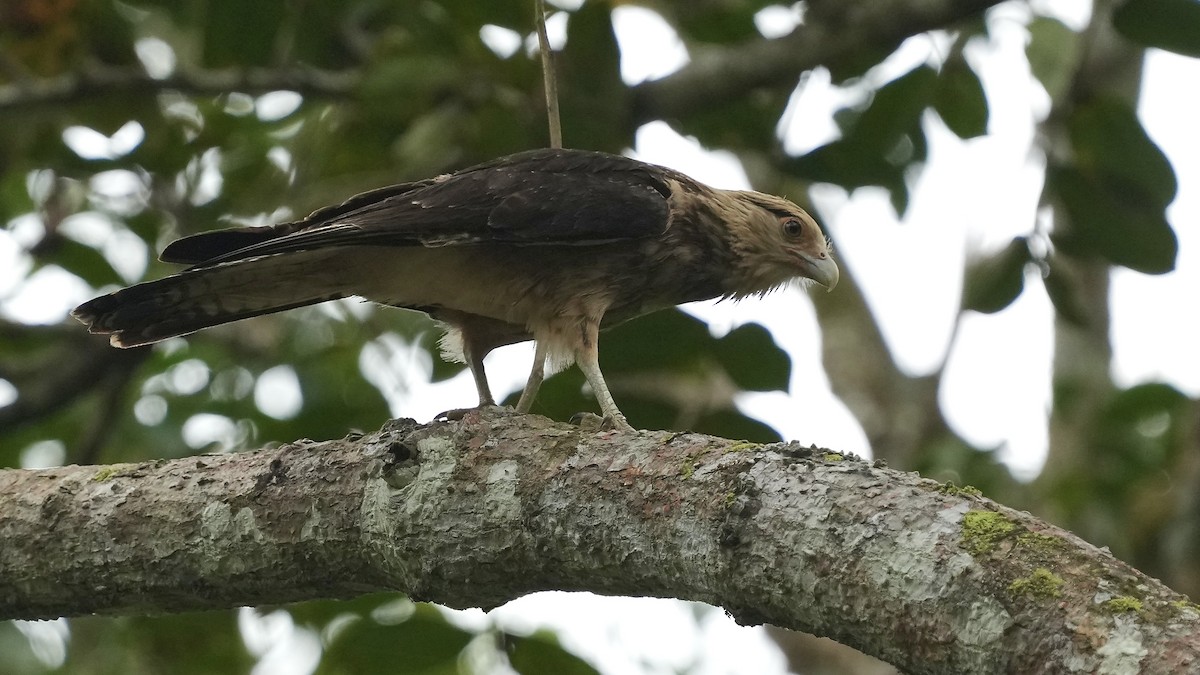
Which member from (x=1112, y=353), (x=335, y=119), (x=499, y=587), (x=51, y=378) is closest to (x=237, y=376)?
(x=51, y=378)

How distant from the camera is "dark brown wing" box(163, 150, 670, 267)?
4.20 metres

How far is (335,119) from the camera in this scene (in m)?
5.80

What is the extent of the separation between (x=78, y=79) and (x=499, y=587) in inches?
140

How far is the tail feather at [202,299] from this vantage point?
4152 millimetres

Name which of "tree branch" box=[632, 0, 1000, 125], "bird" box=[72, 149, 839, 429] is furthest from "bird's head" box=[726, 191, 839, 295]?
"tree branch" box=[632, 0, 1000, 125]

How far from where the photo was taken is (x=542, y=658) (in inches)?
141

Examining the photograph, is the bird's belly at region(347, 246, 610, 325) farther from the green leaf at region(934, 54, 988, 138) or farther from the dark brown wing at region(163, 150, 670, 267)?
the green leaf at region(934, 54, 988, 138)

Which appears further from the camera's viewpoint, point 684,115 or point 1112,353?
point 1112,353

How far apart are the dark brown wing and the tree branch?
728mm

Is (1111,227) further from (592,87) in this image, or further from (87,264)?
(87,264)

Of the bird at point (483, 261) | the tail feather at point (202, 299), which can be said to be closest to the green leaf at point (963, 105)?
the bird at point (483, 261)

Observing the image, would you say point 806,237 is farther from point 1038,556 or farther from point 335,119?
point 1038,556

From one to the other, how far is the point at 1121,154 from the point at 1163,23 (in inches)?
19.5

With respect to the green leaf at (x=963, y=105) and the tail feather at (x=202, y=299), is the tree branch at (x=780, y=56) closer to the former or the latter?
the green leaf at (x=963, y=105)
